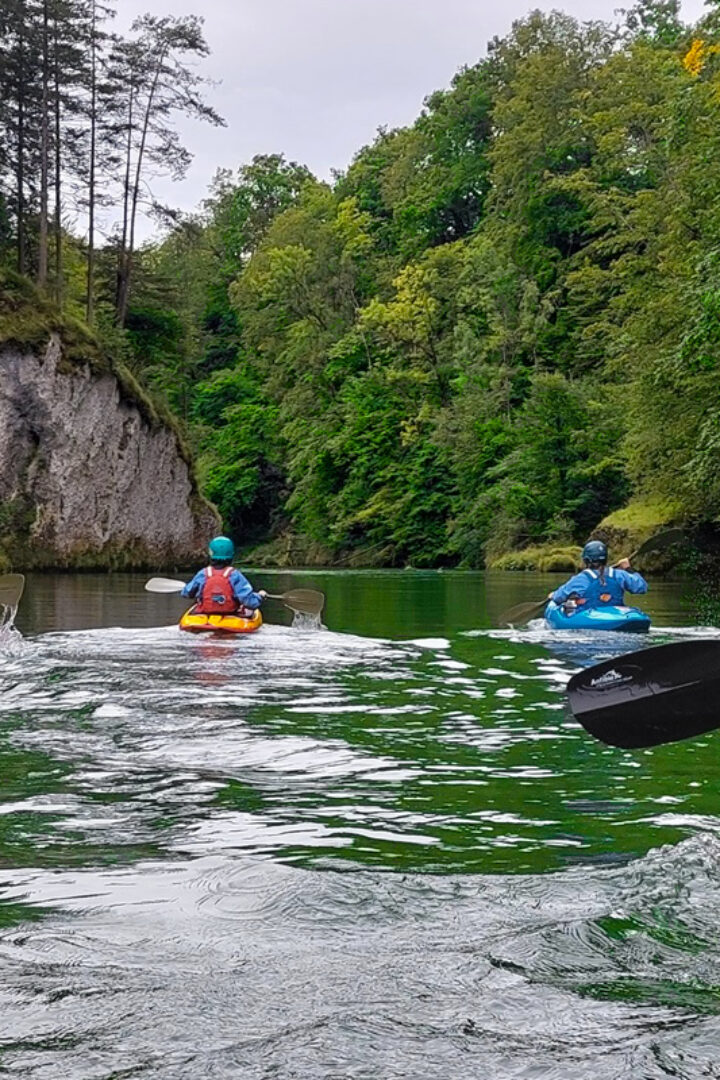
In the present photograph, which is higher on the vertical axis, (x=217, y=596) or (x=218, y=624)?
(x=217, y=596)

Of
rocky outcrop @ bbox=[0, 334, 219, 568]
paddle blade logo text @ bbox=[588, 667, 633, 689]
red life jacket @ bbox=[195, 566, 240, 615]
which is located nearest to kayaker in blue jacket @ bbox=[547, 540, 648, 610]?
red life jacket @ bbox=[195, 566, 240, 615]

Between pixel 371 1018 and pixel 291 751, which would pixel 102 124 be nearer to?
pixel 291 751

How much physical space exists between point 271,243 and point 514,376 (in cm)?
1867

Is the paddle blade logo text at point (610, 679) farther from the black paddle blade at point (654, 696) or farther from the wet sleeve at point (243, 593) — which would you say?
the wet sleeve at point (243, 593)

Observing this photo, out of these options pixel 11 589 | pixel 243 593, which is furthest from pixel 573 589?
pixel 11 589

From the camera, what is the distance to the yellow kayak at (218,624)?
1222 centimetres

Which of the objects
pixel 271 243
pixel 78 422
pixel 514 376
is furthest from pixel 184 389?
pixel 78 422

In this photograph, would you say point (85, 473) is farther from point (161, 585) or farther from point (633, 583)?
point (633, 583)

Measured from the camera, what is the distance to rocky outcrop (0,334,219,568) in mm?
30750

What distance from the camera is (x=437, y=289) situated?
149 feet

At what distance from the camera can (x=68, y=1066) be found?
253 centimetres

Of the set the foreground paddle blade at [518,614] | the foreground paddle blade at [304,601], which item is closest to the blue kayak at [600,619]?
the foreground paddle blade at [518,614]

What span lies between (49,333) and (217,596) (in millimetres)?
20660

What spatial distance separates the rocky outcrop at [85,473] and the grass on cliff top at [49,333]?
9 centimetres
